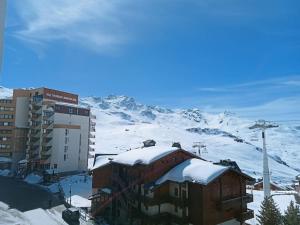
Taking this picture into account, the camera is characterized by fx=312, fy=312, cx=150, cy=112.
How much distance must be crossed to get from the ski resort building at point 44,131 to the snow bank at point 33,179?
2.91 m

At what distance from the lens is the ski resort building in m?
68.4

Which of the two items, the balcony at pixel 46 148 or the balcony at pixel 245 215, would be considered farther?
the balcony at pixel 46 148

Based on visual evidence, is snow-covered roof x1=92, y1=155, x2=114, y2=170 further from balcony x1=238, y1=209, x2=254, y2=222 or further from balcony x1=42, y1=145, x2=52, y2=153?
balcony x1=42, y1=145, x2=52, y2=153

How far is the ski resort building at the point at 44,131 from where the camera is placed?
225ft

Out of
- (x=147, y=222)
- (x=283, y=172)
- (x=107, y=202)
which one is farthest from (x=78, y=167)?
(x=283, y=172)

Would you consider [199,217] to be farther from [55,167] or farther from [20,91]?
[20,91]

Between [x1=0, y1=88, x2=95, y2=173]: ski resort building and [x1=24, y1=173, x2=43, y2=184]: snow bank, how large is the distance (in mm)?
2910

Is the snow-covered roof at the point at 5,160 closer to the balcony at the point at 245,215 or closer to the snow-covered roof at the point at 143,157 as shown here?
the snow-covered roof at the point at 143,157

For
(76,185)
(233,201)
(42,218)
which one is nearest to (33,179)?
(76,185)

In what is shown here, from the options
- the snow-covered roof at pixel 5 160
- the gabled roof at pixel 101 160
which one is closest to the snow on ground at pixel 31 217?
the gabled roof at pixel 101 160

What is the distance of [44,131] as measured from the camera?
68.5m

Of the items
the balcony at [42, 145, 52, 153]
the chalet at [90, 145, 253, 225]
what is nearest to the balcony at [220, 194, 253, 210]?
the chalet at [90, 145, 253, 225]

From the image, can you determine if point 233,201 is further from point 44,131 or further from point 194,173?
→ point 44,131

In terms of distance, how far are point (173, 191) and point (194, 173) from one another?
11.8ft
